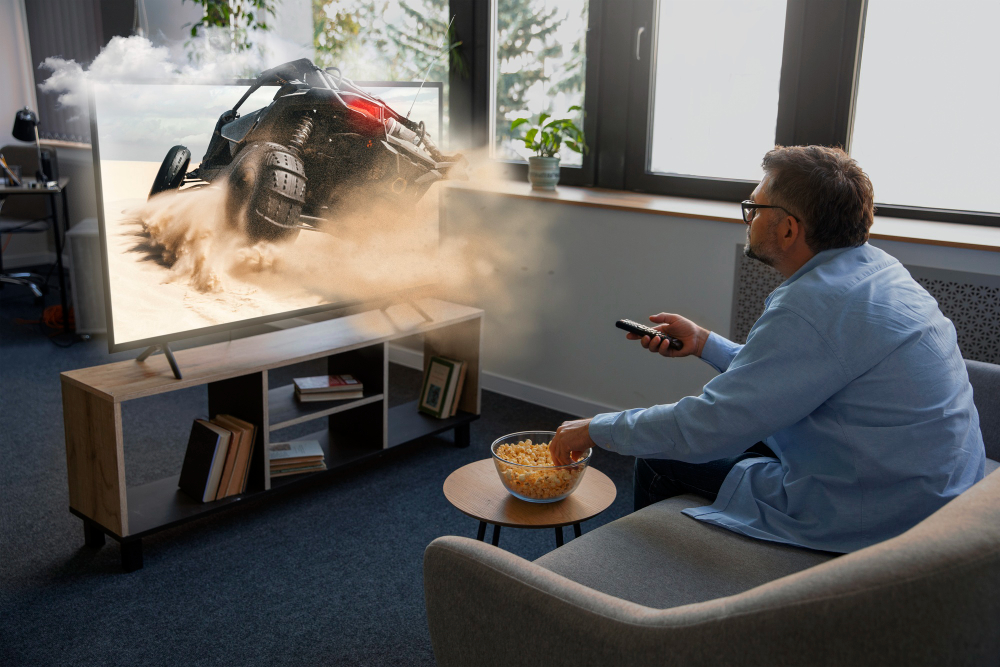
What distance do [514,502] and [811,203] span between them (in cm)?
90

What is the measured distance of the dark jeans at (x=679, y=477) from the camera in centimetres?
182

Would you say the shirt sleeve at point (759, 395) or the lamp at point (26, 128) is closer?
the shirt sleeve at point (759, 395)

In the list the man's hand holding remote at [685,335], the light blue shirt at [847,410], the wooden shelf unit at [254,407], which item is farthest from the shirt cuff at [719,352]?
the wooden shelf unit at [254,407]

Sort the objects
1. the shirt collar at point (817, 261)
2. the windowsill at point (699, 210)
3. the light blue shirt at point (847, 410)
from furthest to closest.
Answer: the windowsill at point (699, 210) → the shirt collar at point (817, 261) → the light blue shirt at point (847, 410)

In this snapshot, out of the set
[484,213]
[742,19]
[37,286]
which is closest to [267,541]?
[484,213]

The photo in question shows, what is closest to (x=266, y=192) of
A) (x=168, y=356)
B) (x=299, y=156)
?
(x=299, y=156)

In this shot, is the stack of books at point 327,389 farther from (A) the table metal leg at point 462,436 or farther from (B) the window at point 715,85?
(B) the window at point 715,85

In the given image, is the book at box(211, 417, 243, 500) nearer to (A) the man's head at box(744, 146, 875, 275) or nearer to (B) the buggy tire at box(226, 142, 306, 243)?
(B) the buggy tire at box(226, 142, 306, 243)

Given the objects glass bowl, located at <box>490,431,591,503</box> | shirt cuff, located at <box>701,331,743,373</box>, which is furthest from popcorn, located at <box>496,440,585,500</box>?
shirt cuff, located at <box>701,331,743,373</box>

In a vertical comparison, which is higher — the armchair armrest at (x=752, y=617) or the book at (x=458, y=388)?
the armchair armrest at (x=752, y=617)

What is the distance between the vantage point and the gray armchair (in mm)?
830

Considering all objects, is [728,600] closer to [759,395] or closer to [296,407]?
[759,395]

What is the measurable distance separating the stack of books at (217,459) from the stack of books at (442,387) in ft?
2.83

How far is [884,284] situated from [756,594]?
0.82 meters
